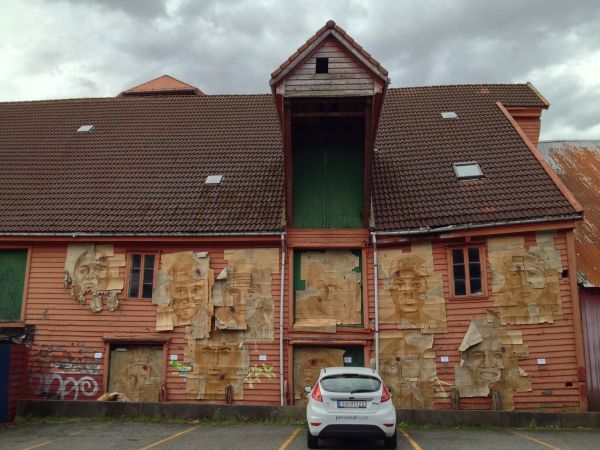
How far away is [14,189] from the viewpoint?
16266mm

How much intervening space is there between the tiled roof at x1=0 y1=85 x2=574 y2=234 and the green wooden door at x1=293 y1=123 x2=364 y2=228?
2.21ft

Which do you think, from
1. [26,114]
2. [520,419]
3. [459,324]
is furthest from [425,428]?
[26,114]

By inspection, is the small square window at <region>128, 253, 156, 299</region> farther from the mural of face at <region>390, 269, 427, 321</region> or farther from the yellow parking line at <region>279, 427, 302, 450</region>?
the mural of face at <region>390, 269, 427, 321</region>

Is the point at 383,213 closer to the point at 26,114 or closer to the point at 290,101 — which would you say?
the point at 290,101

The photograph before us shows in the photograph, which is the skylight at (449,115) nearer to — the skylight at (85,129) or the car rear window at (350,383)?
the car rear window at (350,383)

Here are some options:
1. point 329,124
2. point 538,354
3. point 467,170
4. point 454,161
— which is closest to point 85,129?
point 329,124

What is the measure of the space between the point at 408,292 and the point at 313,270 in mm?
2577

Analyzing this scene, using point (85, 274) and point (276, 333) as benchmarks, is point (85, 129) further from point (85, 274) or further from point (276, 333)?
point (276, 333)

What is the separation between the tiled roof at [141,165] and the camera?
14.7 metres

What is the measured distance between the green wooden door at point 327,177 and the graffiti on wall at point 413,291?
5.12 feet

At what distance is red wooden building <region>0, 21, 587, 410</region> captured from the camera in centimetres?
1288

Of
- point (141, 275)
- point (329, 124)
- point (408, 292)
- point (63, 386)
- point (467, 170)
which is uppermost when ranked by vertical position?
point (329, 124)

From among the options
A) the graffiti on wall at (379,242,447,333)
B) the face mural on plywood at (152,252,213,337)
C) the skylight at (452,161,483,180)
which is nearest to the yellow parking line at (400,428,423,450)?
the graffiti on wall at (379,242,447,333)

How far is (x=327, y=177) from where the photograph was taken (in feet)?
49.2
